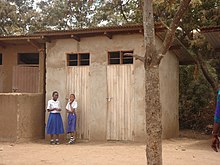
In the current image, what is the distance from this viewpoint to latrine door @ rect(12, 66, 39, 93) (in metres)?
13.4

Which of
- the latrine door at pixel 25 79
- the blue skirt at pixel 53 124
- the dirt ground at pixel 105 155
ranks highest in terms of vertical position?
the latrine door at pixel 25 79

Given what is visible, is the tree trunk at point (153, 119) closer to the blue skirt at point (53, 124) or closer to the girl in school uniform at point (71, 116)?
the girl in school uniform at point (71, 116)

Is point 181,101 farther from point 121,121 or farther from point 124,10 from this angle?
point 121,121

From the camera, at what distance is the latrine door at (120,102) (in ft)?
38.2

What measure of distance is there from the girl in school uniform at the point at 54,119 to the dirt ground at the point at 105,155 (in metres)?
1.09

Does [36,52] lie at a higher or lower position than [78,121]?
higher

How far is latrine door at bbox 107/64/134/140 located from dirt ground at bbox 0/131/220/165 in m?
0.82

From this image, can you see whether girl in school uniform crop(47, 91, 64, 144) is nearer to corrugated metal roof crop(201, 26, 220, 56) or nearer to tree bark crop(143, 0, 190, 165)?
corrugated metal roof crop(201, 26, 220, 56)

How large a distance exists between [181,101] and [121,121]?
6.87 metres

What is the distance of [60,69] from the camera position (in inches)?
501

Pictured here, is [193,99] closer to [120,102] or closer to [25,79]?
[120,102]

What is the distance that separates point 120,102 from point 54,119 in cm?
242

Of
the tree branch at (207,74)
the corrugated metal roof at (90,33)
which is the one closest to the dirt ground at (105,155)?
the corrugated metal roof at (90,33)

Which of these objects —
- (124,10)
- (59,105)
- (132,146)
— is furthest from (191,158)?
(124,10)
